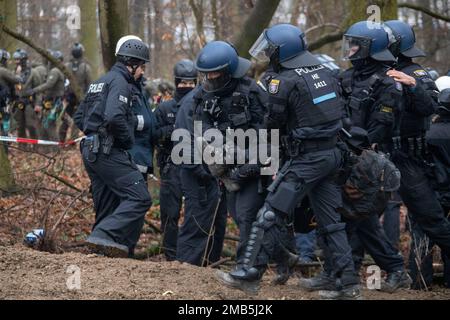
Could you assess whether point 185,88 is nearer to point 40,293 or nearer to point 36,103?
point 40,293

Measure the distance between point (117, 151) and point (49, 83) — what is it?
374 inches

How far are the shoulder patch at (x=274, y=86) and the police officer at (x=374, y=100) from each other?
1.07 metres

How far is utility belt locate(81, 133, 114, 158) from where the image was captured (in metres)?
7.84

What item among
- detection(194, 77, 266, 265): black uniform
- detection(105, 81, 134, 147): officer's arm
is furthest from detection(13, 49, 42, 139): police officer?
detection(194, 77, 266, 265): black uniform

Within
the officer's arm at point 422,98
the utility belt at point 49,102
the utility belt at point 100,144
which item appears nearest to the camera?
the officer's arm at point 422,98

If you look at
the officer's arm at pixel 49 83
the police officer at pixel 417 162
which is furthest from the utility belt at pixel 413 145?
the officer's arm at pixel 49 83

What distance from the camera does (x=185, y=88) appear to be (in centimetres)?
906

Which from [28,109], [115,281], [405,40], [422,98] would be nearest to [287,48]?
[422,98]

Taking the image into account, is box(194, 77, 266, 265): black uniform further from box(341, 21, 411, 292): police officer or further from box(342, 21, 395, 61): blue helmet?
box(342, 21, 395, 61): blue helmet

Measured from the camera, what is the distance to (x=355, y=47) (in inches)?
289

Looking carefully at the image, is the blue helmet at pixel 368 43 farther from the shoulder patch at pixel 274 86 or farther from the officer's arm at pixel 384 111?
the shoulder patch at pixel 274 86

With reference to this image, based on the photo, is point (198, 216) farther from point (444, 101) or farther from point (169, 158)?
point (444, 101)

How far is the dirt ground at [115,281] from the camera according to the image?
20.1 ft
